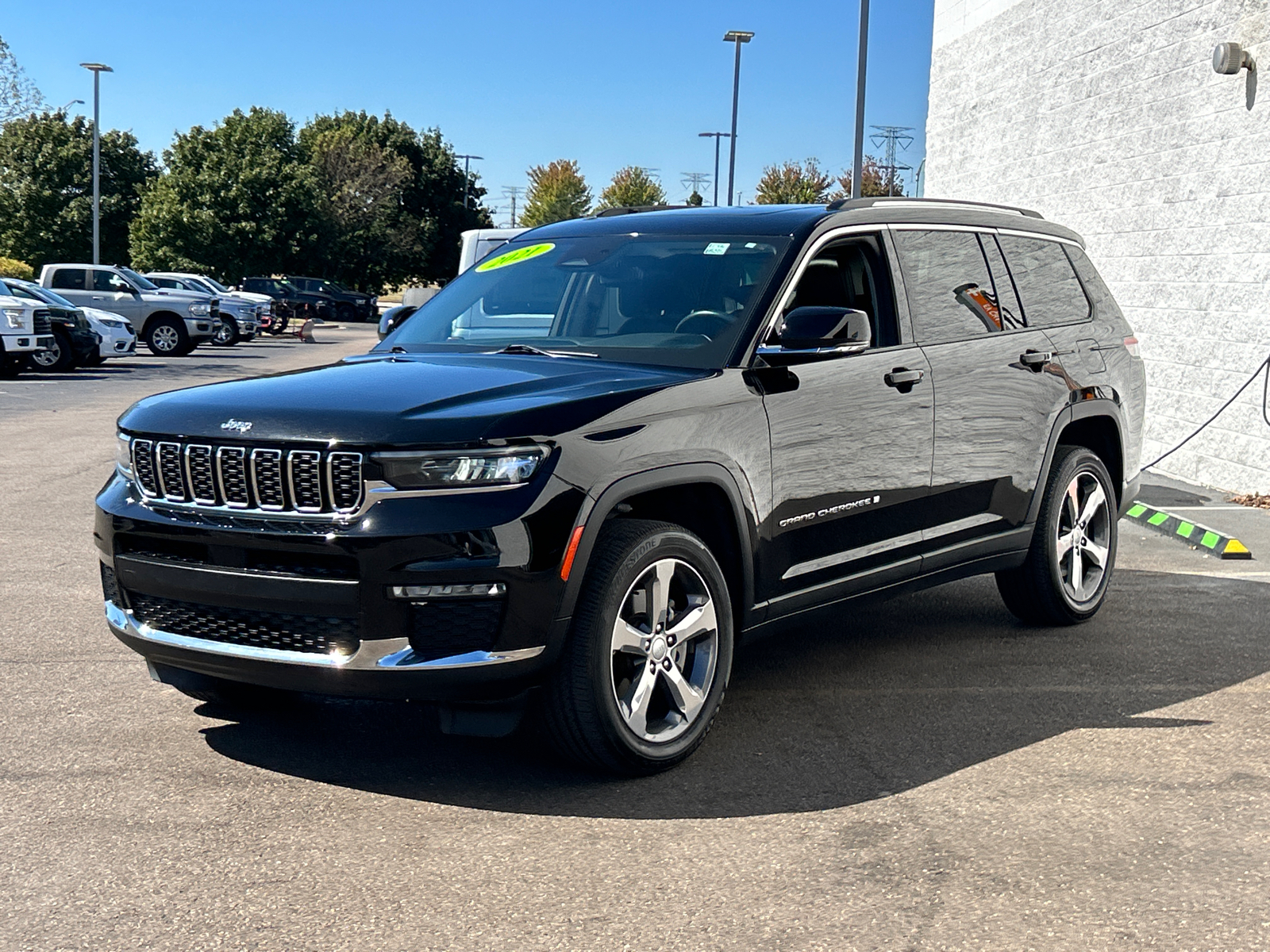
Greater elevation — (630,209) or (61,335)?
(630,209)

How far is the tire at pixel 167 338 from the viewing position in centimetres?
3141

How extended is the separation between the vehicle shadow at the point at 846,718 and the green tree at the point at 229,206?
187 feet

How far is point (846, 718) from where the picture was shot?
5375mm

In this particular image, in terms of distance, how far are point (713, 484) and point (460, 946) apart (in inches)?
72.9

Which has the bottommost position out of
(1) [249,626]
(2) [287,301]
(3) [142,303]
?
(1) [249,626]

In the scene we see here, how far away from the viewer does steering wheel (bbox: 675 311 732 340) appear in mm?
5227

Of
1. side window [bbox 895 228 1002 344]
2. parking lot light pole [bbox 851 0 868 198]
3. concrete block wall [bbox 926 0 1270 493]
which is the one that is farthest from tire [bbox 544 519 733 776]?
parking lot light pole [bbox 851 0 868 198]

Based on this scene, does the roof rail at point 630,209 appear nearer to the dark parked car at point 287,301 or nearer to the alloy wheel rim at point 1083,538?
the alloy wheel rim at point 1083,538

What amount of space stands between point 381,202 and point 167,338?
40237mm

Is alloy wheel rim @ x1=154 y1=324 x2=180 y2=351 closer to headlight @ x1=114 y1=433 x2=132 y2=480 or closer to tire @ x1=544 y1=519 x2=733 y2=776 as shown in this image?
headlight @ x1=114 y1=433 x2=132 y2=480

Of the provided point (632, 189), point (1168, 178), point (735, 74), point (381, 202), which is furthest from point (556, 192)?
point (1168, 178)

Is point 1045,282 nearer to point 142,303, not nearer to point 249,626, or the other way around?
point 249,626

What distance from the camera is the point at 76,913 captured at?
3.57 metres

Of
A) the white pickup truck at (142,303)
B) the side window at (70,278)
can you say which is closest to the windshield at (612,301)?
the white pickup truck at (142,303)
